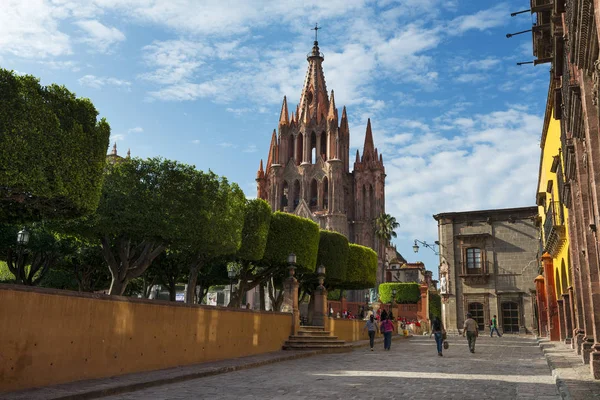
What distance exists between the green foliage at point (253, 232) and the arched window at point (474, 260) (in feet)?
73.2

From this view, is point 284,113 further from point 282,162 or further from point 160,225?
point 160,225

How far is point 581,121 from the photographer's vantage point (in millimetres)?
10008

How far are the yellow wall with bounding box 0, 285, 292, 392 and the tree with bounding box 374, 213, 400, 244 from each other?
208ft

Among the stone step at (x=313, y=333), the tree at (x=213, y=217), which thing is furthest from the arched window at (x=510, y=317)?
the tree at (x=213, y=217)

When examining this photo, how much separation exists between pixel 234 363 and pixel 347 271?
889 inches

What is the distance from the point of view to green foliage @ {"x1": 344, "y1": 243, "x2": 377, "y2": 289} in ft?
121

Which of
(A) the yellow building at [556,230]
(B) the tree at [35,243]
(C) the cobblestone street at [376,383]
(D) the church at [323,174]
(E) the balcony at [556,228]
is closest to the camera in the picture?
(C) the cobblestone street at [376,383]

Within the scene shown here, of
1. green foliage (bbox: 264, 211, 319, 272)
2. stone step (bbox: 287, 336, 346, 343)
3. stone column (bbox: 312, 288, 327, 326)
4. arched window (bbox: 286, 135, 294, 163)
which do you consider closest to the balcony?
stone step (bbox: 287, 336, 346, 343)

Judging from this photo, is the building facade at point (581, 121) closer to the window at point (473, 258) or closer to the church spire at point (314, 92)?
the window at point (473, 258)

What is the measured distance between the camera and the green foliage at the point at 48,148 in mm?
11438

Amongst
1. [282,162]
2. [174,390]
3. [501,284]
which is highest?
[282,162]

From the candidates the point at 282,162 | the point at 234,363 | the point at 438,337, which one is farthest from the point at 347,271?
the point at 282,162

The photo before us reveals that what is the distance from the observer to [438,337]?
18812 millimetres

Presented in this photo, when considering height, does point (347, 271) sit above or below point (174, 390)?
above
